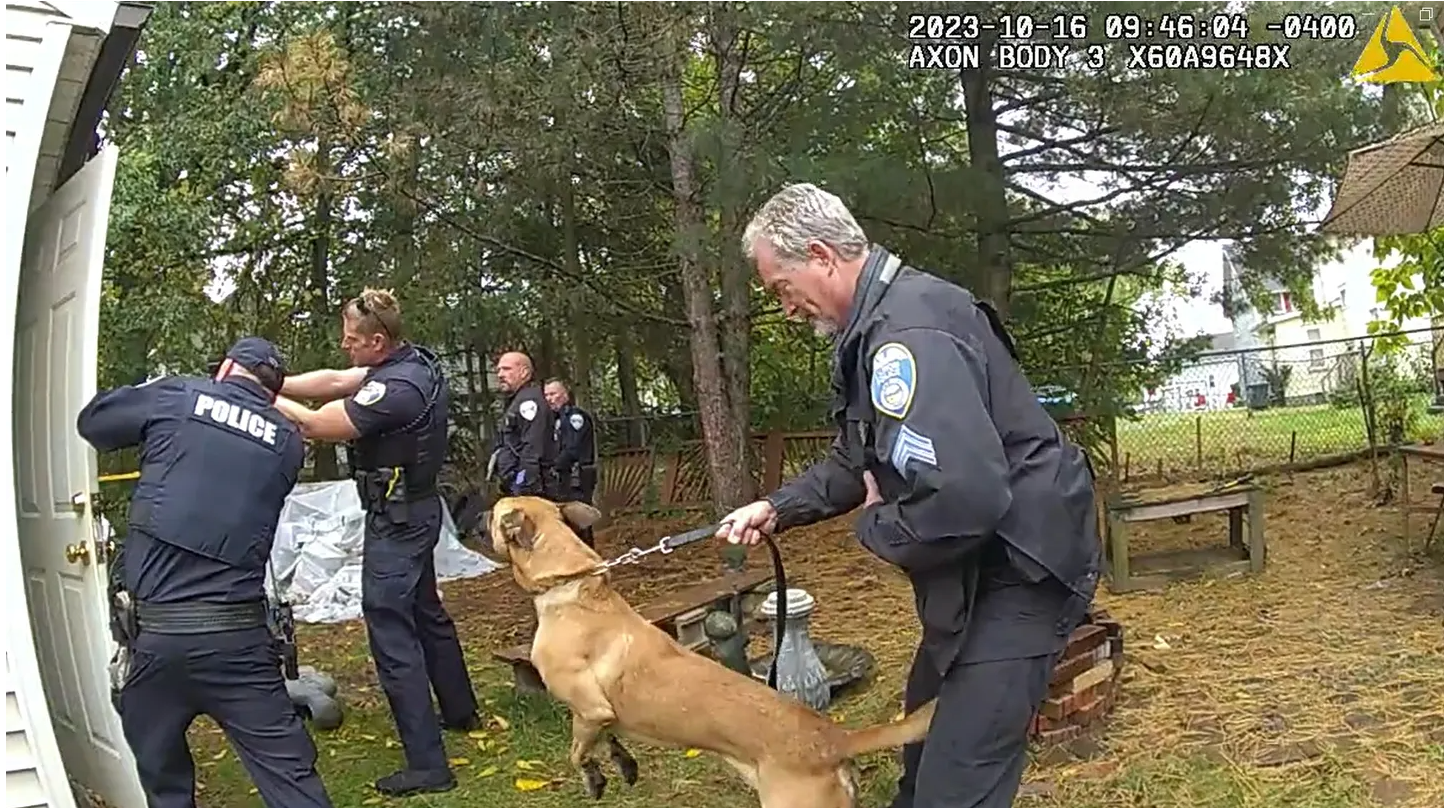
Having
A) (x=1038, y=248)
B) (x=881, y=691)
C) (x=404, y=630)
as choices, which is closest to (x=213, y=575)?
(x=404, y=630)

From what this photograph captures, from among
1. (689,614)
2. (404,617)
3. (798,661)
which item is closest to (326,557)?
(689,614)

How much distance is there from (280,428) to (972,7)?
20.3 ft

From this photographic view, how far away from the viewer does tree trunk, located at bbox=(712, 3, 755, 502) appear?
7883 millimetres

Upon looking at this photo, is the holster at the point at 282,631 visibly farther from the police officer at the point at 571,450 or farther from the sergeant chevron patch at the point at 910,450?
the police officer at the point at 571,450

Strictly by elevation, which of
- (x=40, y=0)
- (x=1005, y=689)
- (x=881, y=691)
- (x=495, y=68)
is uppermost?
(x=495, y=68)

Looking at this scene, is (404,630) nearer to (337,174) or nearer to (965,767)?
(965,767)

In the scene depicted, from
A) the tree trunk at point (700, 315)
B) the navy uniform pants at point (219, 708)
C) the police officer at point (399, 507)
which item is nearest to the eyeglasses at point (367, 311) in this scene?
the police officer at point (399, 507)

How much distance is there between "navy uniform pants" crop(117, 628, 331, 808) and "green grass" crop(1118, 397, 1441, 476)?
9.36m

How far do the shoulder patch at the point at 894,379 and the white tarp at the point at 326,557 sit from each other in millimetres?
6378

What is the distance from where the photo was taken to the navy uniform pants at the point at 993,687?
2.58 m

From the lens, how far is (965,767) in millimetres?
2596

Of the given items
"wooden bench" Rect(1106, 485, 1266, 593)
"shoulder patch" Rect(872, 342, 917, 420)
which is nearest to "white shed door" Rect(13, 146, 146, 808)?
"shoulder patch" Rect(872, 342, 917, 420)

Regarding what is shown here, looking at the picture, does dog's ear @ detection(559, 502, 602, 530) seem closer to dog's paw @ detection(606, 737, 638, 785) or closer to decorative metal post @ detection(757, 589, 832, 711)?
dog's paw @ detection(606, 737, 638, 785)

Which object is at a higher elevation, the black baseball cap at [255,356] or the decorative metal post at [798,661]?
the black baseball cap at [255,356]
